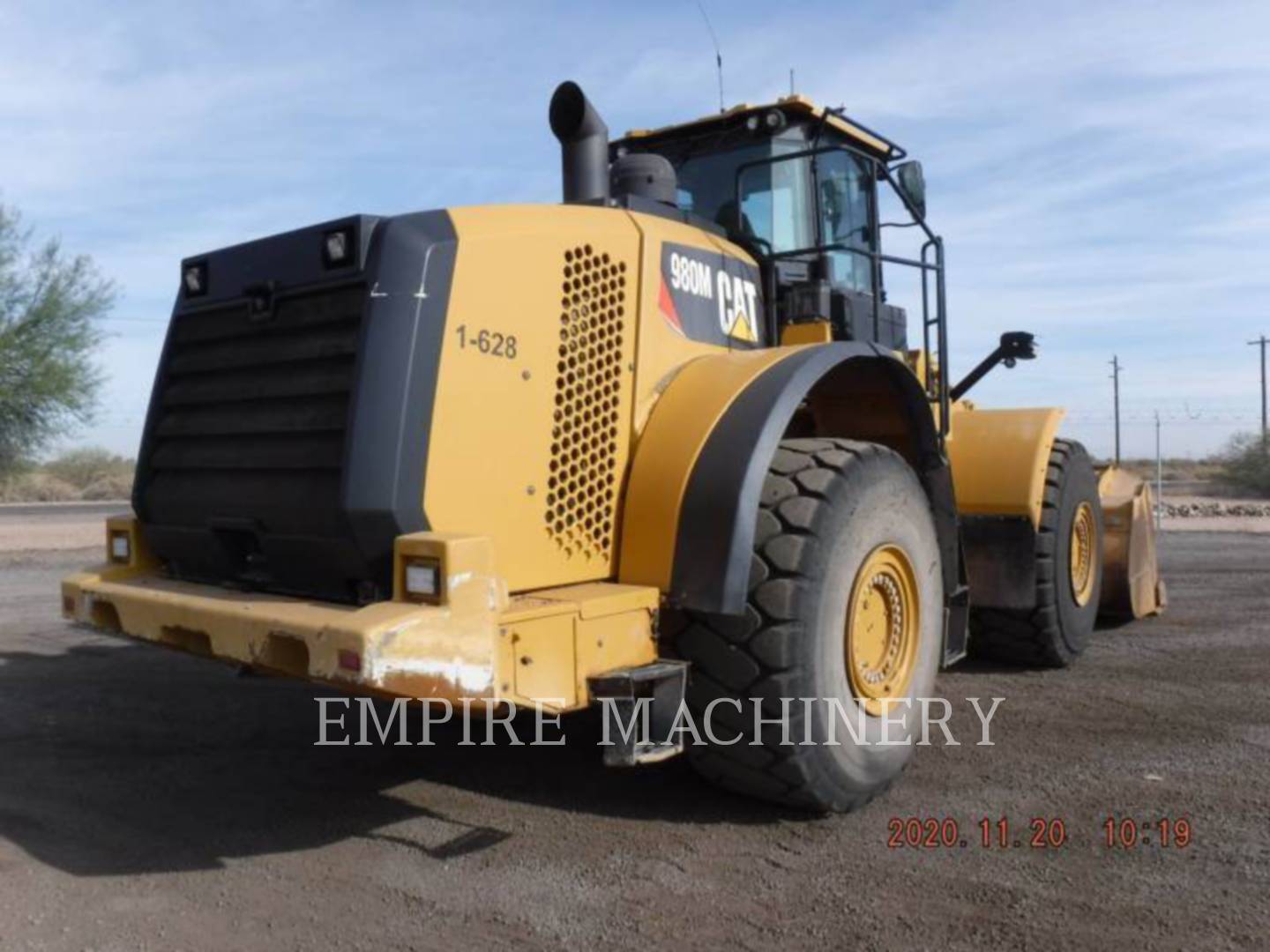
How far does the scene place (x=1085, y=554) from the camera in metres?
7.13

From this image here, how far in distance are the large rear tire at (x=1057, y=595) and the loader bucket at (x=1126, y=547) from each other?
864 mm

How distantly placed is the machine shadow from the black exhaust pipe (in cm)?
238

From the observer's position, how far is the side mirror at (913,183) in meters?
5.66

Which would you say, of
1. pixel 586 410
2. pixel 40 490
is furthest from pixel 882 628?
pixel 40 490

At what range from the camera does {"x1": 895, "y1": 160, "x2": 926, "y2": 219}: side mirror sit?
5.66 metres

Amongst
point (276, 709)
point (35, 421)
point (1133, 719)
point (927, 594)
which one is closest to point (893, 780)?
point (927, 594)

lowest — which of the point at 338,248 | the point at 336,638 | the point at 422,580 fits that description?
the point at 336,638

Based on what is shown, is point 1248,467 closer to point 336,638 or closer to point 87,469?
point 336,638

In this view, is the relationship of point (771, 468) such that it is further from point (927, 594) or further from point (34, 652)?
point (34, 652)

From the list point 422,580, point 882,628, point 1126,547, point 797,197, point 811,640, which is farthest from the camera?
point 1126,547

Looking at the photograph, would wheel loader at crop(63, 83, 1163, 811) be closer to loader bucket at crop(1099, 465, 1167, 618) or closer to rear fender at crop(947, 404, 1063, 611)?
rear fender at crop(947, 404, 1063, 611)

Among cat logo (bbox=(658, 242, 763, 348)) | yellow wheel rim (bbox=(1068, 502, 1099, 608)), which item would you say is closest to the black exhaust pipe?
cat logo (bbox=(658, 242, 763, 348))

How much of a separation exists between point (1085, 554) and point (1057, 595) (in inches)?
35.9

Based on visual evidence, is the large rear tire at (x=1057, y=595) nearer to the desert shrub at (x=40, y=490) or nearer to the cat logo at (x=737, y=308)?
the cat logo at (x=737, y=308)
